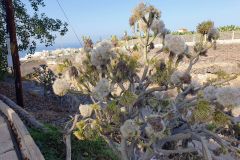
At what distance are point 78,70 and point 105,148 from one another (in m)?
5.17

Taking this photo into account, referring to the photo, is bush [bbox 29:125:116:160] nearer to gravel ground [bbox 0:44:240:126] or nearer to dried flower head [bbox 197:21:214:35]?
gravel ground [bbox 0:44:240:126]

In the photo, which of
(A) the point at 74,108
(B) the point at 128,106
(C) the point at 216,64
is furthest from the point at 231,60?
(B) the point at 128,106

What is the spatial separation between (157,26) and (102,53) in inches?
33.1

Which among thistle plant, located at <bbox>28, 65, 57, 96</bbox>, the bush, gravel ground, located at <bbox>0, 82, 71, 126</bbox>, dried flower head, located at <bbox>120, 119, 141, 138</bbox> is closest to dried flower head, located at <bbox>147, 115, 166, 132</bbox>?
dried flower head, located at <bbox>120, 119, 141, 138</bbox>

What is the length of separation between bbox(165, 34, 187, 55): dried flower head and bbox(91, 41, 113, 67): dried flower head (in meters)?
0.74

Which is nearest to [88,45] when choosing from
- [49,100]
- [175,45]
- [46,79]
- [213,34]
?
[175,45]

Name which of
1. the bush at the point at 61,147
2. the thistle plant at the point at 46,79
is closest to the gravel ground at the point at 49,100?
the thistle plant at the point at 46,79

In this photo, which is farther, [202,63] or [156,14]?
[202,63]

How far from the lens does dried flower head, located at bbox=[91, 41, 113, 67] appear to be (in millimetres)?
5008

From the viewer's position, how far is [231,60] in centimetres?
2986

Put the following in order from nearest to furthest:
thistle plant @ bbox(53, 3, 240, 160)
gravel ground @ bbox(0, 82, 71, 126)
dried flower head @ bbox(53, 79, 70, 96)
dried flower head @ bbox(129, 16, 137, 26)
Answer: thistle plant @ bbox(53, 3, 240, 160)
dried flower head @ bbox(53, 79, 70, 96)
dried flower head @ bbox(129, 16, 137, 26)
gravel ground @ bbox(0, 82, 71, 126)

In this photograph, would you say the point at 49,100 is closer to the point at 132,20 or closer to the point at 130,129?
the point at 132,20

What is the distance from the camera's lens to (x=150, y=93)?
19.1ft

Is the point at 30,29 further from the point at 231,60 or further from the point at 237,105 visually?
the point at 231,60
